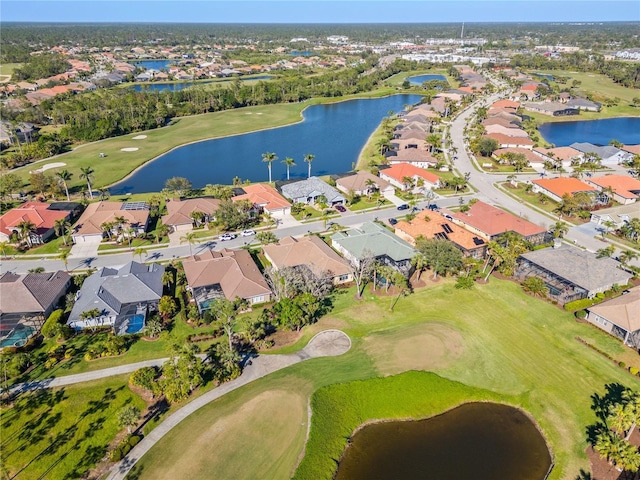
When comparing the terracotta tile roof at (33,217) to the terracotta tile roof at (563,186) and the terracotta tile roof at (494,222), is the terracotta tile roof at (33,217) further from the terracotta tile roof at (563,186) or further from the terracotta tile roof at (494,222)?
the terracotta tile roof at (563,186)

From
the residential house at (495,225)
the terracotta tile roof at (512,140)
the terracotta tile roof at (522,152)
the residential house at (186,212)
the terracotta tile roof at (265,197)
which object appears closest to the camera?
the residential house at (495,225)

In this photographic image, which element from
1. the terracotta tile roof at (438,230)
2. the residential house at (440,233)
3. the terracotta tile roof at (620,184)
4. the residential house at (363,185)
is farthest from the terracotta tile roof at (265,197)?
the terracotta tile roof at (620,184)

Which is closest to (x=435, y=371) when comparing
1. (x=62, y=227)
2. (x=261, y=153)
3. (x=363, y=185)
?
(x=363, y=185)

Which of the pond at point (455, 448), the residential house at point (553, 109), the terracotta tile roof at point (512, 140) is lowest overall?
the pond at point (455, 448)

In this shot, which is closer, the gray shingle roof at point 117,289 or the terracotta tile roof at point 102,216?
the gray shingle roof at point 117,289

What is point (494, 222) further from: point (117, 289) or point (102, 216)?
point (102, 216)

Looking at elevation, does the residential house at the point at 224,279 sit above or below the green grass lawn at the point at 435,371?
above

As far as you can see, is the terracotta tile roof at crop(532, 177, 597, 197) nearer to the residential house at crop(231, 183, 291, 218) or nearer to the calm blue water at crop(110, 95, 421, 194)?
the calm blue water at crop(110, 95, 421, 194)

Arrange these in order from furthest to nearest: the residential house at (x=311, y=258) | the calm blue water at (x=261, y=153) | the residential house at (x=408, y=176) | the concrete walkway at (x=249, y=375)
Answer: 1. the calm blue water at (x=261, y=153)
2. the residential house at (x=408, y=176)
3. the residential house at (x=311, y=258)
4. the concrete walkway at (x=249, y=375)

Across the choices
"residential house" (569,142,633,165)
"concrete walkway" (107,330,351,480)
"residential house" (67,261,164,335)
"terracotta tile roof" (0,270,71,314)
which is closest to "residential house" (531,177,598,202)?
"residential house" (569,142,633,165)

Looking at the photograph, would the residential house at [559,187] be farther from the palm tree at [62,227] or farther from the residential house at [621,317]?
the palm tree at [62,227]
